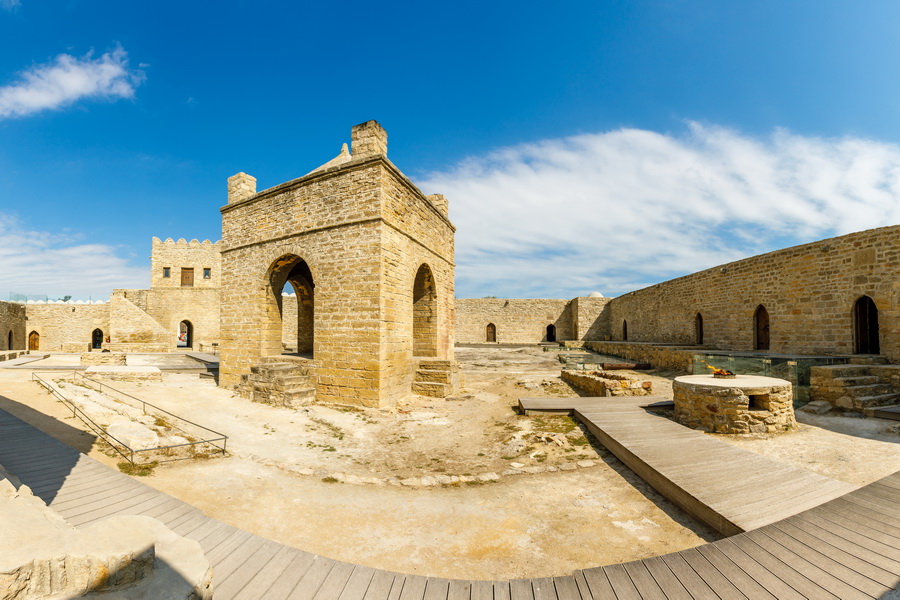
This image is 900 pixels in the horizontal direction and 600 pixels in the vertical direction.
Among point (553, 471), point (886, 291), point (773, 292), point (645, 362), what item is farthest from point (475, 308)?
point (553, 471)

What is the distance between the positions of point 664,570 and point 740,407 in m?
4.91

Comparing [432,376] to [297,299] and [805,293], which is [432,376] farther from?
[805,293]

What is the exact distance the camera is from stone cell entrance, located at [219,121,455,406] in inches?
383

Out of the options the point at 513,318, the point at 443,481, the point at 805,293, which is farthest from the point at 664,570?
the point at 513,318

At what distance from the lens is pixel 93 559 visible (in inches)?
74.6

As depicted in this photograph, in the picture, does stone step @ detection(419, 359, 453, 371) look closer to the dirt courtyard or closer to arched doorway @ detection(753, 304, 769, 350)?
the dirt courtyard

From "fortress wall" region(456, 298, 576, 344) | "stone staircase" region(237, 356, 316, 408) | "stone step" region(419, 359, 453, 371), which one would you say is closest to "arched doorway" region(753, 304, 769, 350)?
"stone step" region(419, 359, 453, 371)

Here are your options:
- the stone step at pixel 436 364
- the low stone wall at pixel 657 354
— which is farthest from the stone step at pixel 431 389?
the low stone wall at pixel 657 354

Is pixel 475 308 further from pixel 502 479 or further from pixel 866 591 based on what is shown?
pixel 866 591

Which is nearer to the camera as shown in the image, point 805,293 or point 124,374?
point 805,293

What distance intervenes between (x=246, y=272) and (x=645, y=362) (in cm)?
1660

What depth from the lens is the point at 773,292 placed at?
1334cm

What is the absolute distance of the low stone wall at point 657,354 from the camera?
14.3m

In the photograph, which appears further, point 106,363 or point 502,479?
point 106,363
